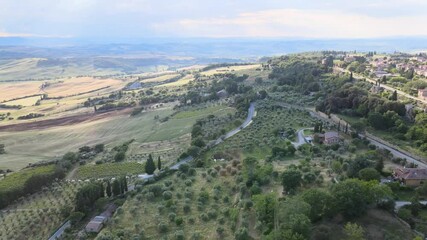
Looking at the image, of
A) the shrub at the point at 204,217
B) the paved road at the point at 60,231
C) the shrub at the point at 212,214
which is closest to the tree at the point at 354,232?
the shrub at the point at 212,214

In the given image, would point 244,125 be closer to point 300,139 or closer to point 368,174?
point 300,139

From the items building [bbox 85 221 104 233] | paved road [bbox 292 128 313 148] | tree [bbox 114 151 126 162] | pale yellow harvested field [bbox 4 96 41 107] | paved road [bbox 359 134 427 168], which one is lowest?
pale yellow harvested field [bbox 4 96 41 107]

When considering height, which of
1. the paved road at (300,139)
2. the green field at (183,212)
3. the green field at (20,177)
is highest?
the paved road at (300,139)

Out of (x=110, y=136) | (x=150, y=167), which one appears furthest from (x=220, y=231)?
(x=110, y=136)

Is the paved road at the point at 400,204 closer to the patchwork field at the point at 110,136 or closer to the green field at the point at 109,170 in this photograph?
the patchwork field at the point at 110,136

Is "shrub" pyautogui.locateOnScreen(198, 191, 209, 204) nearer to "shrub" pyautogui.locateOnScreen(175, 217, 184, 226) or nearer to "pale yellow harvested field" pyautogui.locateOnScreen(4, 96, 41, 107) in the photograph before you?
"shrub" pyautogui.locateOnScreen(175, 217, 184, 226)

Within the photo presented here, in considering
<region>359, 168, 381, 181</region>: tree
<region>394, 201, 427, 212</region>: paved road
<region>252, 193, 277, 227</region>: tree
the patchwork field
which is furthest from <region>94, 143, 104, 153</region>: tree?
<region>394, 201, 427, 212</region>: paved road

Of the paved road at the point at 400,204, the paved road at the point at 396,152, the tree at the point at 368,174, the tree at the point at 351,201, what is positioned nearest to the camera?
the tree at the point at 351,201
